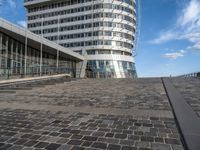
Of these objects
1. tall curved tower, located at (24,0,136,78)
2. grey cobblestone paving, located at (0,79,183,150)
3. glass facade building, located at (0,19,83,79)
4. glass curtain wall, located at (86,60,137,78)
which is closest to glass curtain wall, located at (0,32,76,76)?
glass facade building, located at (0,19,83,79)

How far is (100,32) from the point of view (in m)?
59.5

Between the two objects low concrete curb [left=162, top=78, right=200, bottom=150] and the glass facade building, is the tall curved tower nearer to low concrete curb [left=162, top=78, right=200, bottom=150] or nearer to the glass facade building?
the glass facade building

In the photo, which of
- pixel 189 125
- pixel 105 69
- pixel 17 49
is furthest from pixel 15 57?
pixel 105 69

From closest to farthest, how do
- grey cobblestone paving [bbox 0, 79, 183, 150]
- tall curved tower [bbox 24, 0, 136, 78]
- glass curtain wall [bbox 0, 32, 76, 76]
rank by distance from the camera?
grey cobblestone paving [bbox 0, 79, 183, 150], glass curtain wall [bbox 0, 32, 76, 76], tall curved tower [bbox 24, 0, 136, 78]

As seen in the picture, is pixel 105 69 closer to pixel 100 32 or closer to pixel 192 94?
pixel 100 32

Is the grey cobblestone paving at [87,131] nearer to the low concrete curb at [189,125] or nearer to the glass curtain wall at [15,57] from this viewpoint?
the low concrete curb at [189,125]

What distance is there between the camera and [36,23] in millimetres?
69812

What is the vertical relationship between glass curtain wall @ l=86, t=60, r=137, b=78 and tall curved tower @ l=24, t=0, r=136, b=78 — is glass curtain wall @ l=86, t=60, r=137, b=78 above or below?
below

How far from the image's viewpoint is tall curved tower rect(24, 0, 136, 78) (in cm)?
5844

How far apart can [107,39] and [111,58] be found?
5.62m

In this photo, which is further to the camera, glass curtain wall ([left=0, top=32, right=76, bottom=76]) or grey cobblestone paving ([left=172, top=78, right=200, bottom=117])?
glass curtain wall ([left=0, top=32, right=76, bottom=76])

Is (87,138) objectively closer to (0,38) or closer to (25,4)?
(0,38)

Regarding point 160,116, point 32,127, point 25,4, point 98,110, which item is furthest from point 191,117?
point 25,4

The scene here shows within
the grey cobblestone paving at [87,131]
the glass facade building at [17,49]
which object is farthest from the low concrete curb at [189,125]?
the glass facade building at [17,49]
